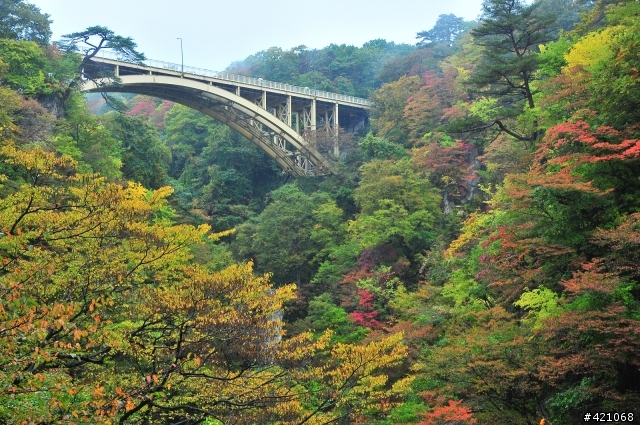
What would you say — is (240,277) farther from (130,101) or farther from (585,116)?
(130,101)

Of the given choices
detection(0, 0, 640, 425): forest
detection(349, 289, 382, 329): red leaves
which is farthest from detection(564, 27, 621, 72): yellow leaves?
detection(349, 289, 382, 329): red leaves

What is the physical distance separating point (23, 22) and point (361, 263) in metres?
16.2

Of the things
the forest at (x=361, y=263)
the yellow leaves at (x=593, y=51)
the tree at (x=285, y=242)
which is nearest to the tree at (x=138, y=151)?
the forest at (x=361, y=263)

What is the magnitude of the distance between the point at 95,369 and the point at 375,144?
1993cm

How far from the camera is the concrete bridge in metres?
25.8

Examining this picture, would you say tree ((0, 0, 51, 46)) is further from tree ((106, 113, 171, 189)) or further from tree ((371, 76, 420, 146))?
tree ((371, 76, 420, 146))

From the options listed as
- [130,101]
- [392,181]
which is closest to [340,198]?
[392,181]

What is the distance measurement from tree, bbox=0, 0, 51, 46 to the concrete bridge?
2.88 meters

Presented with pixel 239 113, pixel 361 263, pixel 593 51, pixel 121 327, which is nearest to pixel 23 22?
pixel 239 113

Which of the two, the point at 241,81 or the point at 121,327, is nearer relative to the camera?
the point at 121,327

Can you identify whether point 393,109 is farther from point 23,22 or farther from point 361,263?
point 23,22

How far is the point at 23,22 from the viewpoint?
21109 millimetres

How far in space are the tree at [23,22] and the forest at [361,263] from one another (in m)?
0.08

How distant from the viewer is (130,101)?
5016cm
